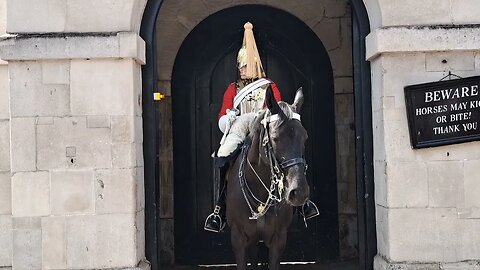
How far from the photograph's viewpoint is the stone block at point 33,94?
5.77 metres

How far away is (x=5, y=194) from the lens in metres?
6.07

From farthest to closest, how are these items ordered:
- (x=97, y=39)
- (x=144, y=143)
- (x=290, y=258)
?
(x=290, y=258), (x=144, y=143), (x=97, y=39)

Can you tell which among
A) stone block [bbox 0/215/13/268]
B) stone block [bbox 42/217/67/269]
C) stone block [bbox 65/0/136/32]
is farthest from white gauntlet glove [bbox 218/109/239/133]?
stone block [bbox 0/215/13/268]

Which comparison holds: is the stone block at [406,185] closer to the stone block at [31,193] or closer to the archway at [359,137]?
the archway at [359,137]

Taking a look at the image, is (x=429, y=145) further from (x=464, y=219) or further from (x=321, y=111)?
(x=321, y=111)

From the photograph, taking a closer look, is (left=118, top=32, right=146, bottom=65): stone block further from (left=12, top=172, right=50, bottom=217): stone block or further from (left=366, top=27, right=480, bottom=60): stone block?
(left=366, top=27, right=480, bottom=60): stone block

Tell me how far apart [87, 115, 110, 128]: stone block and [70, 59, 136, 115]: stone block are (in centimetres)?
3

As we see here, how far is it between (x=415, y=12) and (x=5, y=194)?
3850mm

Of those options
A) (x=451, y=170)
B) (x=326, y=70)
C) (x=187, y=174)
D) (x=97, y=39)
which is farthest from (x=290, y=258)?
(x=97, y=39)

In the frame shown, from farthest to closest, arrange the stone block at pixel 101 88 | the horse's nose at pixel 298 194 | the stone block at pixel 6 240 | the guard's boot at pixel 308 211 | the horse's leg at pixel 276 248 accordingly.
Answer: the guard's boot at pixel 308 211 < the stone block at pixel 6 240 < the stone block at pixel 101 88 < the horse's leg at pixel 276 248 < the horse's nose at pixel 298 194

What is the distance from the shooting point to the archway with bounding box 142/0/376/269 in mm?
6172

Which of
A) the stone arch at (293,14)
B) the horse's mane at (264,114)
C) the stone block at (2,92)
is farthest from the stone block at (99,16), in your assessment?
the stone arch at (293,14)

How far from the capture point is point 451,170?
5.83 metres

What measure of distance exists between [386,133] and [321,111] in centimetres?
236
